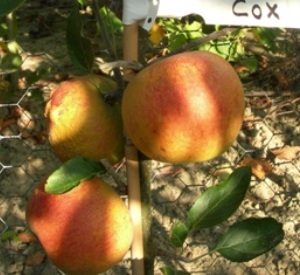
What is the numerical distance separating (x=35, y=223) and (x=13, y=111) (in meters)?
1.37

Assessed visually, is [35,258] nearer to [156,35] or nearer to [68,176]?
[156,35]

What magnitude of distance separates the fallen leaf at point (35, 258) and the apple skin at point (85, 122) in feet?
3.18

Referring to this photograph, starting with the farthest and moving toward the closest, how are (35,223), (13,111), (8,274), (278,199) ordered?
(13,111), (278,199), (8,274), (35,223)

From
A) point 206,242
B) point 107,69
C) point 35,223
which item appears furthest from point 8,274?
point 107,69

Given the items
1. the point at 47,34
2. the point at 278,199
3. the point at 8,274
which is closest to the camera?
the point at 8,274

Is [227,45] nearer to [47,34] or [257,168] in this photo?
[257,168]

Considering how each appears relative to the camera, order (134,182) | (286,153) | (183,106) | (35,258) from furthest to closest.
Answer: (286,153) < (35,258) < (134,182) < (183,106)

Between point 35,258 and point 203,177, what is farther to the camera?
point 203,177

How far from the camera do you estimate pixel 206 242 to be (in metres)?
1.57

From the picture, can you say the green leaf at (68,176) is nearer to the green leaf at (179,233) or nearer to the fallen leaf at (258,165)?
the green leaf at (179,233)

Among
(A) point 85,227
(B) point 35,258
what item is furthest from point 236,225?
(B) point 35,258

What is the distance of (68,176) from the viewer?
0.57 meters

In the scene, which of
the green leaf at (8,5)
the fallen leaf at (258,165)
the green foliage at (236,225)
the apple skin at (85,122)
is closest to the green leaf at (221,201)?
the green foliage at (236,225)

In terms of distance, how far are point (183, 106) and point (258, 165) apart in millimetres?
1298
